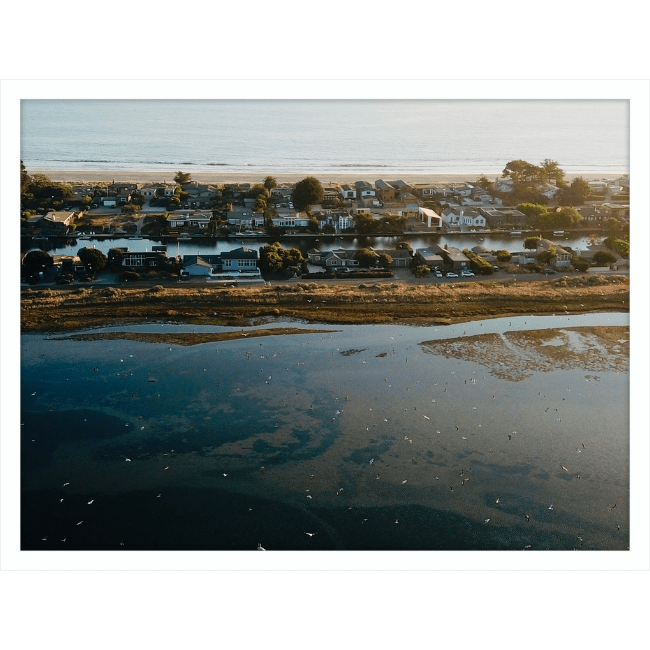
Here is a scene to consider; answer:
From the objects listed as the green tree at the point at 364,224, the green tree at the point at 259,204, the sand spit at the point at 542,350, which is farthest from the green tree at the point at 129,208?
the sand spit at the point at 542,350

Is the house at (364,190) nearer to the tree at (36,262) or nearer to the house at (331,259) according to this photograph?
the house at (331,259)

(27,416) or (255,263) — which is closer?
(27,416)

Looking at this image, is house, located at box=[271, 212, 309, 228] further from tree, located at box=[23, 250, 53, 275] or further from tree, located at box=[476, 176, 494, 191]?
tree, located at box=[23, 250, 53, 275]

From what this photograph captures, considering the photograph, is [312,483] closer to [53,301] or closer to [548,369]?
[548,369]

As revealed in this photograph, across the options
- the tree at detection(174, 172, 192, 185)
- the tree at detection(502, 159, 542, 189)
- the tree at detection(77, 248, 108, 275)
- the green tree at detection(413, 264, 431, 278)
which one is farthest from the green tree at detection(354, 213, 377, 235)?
the tree at detection(77, 248, 108, 275)
